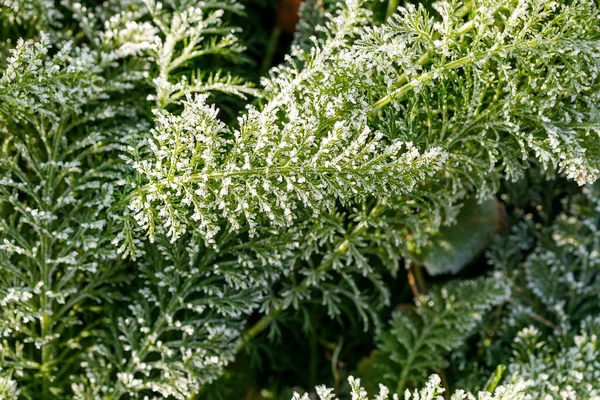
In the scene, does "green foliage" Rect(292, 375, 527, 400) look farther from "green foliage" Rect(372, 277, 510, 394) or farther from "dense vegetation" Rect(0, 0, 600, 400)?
"green foliage" Rect(372, 277, 510, 394)

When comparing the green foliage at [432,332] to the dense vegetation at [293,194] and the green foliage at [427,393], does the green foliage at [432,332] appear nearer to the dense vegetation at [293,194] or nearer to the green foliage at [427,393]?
the dense vegetation at [293,194]

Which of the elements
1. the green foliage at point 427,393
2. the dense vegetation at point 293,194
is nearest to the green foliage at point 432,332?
the dense vegetation at point 293,194

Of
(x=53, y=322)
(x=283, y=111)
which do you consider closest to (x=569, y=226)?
(x=283, y=111)

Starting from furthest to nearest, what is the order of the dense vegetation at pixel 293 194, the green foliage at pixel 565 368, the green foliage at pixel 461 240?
the green foliage at pixel 461 240 → the green foliage at pixel 565 368 → the dense vegetation at pixel 293 194

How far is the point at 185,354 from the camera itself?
629mm

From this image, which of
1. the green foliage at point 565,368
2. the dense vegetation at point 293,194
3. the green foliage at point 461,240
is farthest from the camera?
the green foliage at point 461,240

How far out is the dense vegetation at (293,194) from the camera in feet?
1.67

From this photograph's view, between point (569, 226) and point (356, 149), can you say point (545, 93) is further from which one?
point (569, 226)

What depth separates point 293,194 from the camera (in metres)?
0.53

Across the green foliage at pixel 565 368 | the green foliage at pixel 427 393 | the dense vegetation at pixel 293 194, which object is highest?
the dense vegetation at pixel 293 194

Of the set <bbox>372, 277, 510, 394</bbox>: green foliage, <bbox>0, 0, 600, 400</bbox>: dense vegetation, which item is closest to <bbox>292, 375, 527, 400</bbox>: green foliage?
<bbox>0, 0, 600, 400</bbox>: dense vegetation

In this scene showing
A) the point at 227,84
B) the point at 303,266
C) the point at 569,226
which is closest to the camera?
the point at 227,84

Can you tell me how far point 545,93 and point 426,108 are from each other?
0.10 metres

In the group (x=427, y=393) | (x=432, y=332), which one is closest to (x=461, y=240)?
(x=432, y=332)
